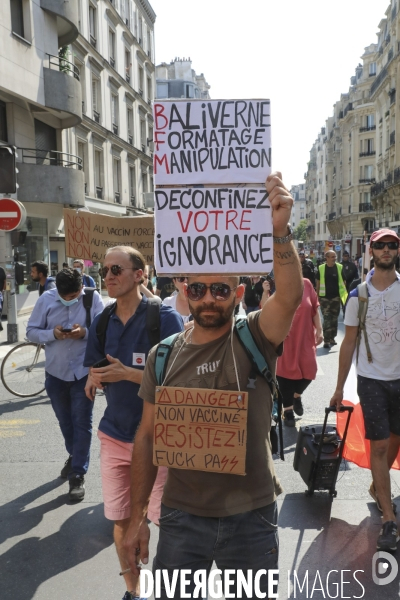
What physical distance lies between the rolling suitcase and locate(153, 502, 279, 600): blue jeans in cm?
211

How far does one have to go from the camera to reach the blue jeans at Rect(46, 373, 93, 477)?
192 inches

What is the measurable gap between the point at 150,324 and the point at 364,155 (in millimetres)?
67616

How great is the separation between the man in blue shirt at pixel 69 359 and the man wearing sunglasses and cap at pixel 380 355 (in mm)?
2233

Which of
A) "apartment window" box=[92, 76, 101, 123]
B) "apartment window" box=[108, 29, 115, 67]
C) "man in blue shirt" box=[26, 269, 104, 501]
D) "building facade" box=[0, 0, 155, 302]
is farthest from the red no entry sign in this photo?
"apartment window" box=[108, 29, 115, 67]

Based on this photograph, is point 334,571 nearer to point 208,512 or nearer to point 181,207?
point 208,512

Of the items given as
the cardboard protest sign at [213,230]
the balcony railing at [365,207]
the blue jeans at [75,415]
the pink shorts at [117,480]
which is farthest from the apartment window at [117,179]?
the balcony railing at [365,207]

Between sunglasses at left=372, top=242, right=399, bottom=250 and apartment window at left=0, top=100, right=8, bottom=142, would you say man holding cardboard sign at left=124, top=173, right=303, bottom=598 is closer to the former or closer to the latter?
sunglasses at left=372, top=242, right=399, bottom=250

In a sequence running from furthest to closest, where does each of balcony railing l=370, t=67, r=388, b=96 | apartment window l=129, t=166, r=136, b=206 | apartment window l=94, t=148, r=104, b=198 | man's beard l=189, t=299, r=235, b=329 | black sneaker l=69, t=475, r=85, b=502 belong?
balcony railing l=370, t=67, r=388, b=96 < apartment window l=129, t=166, r=136, b=206 < apartment window l=94, t=148, r=104, b=198 < black sneaker l=69, t=475, r=85, b=502 < man's beard l=189, t=299, r=235, b=329

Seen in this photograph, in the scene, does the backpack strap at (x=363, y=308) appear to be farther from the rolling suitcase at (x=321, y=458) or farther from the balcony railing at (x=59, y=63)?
the balcony railing at (x=59, y=63)

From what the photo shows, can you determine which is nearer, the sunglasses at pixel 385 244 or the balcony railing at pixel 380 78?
the sunglasses at pixel 385 244

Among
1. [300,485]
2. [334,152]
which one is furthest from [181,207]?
[334,152]

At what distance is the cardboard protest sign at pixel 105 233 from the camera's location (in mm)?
6086

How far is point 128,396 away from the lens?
3469 millimetres

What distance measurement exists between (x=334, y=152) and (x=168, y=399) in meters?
84.1
